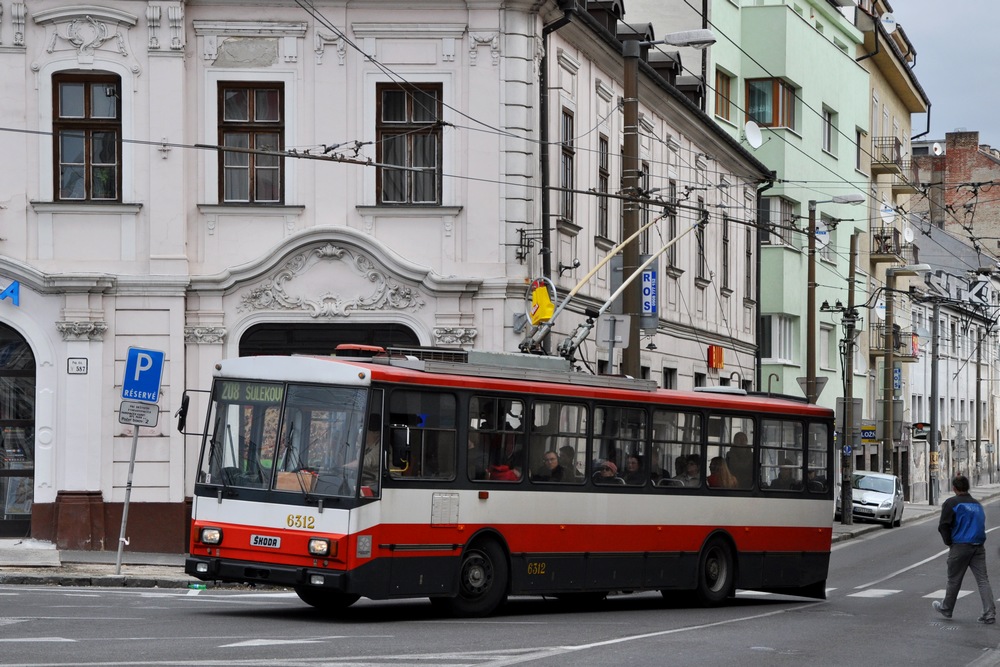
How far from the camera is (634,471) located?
1959 centimetres

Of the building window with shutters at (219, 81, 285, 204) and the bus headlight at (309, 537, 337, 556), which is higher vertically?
the building window with shutters at (219, 81, 285, 204)

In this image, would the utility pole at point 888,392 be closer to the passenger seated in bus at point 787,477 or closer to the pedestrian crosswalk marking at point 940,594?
the pedestrian crosswalk marking at point 940,594

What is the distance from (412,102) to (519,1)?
2260 mm

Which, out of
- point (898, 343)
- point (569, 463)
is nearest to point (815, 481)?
point (569, 463)

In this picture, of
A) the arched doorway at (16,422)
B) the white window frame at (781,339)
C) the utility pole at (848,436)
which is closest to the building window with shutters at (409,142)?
the arched doorway at (16,422)

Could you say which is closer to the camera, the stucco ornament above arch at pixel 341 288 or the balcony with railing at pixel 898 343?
the stucco ornament above arch at pixel 341 288

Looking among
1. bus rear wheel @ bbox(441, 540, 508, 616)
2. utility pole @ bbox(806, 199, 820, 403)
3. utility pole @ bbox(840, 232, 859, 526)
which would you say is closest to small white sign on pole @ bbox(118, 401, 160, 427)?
bus rear wheel @ bbox(441, 540, 508, 616)

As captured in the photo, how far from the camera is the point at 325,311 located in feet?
85.0

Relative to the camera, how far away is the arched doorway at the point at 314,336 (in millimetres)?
26094

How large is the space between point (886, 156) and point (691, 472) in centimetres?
4542

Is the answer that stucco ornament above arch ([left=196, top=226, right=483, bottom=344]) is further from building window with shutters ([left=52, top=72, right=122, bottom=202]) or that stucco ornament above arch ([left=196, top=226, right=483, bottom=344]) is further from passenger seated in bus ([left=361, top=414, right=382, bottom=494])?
passenger seated in bus ([left=361, top=414, right=382, bottom=494])

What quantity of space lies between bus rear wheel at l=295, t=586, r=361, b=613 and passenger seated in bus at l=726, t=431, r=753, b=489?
228 inches

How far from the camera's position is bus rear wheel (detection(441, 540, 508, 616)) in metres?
17.0

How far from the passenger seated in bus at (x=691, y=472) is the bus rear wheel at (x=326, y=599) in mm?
4696
